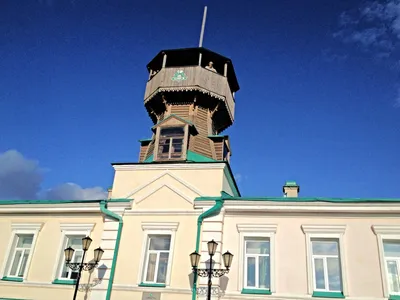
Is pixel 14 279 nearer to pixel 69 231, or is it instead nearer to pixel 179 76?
pixel 69 231

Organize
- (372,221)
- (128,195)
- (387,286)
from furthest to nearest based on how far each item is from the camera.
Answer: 1. (128,195)
2. (372,221)
3. (387,286)

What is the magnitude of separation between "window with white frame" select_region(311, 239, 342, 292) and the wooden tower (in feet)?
21.1

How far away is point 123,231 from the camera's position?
14.1 meters

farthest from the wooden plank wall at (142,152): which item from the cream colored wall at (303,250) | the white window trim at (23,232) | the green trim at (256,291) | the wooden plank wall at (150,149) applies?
the green trim at (256,291)

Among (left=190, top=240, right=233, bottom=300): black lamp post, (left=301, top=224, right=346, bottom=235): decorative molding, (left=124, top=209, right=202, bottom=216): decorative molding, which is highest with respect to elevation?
(left=124, top=209, right=202, bottom=216): decorative molding

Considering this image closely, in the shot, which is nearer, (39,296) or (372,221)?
(372,221)

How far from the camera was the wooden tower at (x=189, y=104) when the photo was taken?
55.9ft

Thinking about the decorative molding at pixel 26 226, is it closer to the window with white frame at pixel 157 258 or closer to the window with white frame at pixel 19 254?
the window with white frame at pixel 19 254

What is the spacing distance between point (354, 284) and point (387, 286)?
3.14 ft

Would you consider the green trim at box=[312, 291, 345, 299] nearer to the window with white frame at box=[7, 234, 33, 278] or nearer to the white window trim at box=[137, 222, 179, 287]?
the white window trim at box=[137, 222, 179, 287]

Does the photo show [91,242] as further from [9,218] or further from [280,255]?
[280,255]

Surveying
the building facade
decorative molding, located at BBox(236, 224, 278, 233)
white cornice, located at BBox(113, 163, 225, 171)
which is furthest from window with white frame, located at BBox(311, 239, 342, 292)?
white cornice, located at BBox(113, 163, 225, 171)

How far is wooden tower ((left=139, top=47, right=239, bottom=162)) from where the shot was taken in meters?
17.0

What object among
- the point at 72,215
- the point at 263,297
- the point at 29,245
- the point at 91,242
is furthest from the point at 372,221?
the point at 29,245
